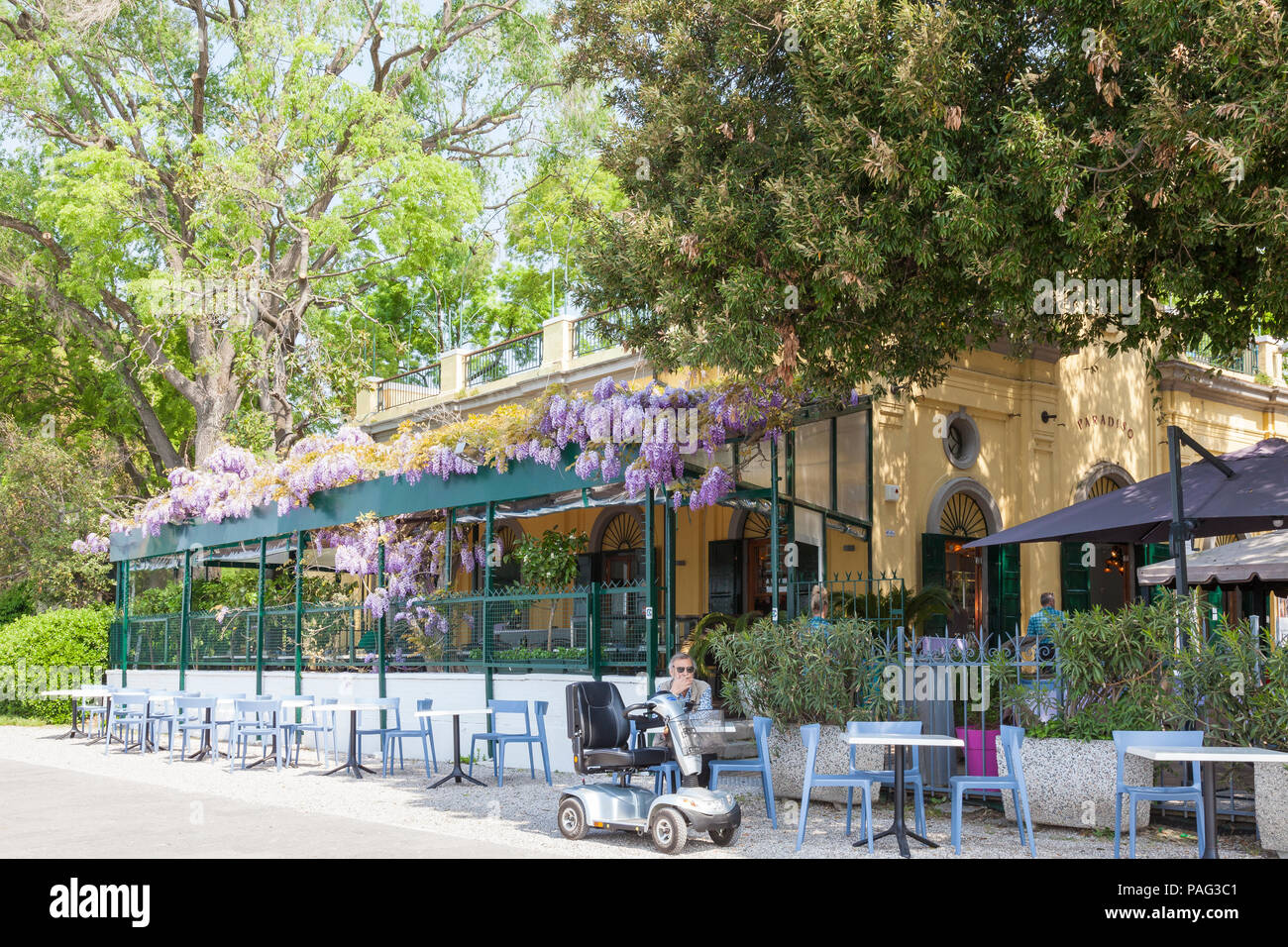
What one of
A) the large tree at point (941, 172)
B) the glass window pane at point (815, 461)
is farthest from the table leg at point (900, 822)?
the glass window pane at point (815, 461)

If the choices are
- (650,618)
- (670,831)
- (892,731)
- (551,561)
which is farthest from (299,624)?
(892,731)

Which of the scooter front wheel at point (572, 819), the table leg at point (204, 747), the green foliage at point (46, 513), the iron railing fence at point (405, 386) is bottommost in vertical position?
the table leg at point (204, 747)

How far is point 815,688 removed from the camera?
922 centimetres

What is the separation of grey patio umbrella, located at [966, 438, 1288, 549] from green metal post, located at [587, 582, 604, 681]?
3.85 m

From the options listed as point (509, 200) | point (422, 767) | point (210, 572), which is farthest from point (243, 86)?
point (422, 767)

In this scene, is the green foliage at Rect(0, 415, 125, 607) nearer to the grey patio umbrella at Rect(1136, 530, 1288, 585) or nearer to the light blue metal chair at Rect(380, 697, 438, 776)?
the light blue metal chair at Rect(380, 697, 438, 776)

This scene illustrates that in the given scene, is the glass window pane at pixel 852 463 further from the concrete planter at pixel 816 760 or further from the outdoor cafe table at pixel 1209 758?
the outdoor cafe table at pixel 1209 758

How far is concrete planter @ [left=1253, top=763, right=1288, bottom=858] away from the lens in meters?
7.10

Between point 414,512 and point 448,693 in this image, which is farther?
point 414,512

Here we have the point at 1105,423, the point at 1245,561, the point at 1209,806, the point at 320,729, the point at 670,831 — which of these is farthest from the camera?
the point at 1105,423

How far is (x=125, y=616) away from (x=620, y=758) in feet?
52.4

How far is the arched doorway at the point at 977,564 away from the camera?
52.4 ft

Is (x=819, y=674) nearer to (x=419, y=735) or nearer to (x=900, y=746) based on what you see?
(x=900, y=746)

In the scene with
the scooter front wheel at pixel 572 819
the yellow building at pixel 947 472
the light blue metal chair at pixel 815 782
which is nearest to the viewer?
the light blue metal chair at pixel 815 782
